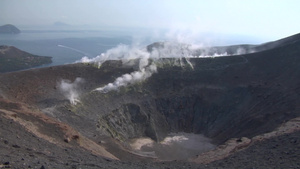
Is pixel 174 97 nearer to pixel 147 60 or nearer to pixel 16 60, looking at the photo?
pixel 147 60

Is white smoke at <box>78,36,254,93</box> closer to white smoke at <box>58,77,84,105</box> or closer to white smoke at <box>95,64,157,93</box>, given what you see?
white smoke at <box>95,64,157,93</box>

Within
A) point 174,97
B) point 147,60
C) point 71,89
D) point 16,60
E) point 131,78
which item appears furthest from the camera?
point 16,60

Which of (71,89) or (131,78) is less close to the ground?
(131,78)

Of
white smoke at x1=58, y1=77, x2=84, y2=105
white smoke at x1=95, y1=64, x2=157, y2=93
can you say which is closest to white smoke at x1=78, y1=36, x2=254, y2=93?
white smoke at x1=95, y1=64, x2=157, y2=93

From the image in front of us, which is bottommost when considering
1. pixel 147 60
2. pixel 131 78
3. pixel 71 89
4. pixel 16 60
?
pixel 16 60

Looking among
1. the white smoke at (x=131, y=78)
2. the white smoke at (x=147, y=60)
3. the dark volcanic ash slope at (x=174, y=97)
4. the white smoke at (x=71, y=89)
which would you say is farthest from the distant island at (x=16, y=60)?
the white smoke at (x=131, y=78)

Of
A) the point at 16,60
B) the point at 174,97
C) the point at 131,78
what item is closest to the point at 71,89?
the point at 131,78
